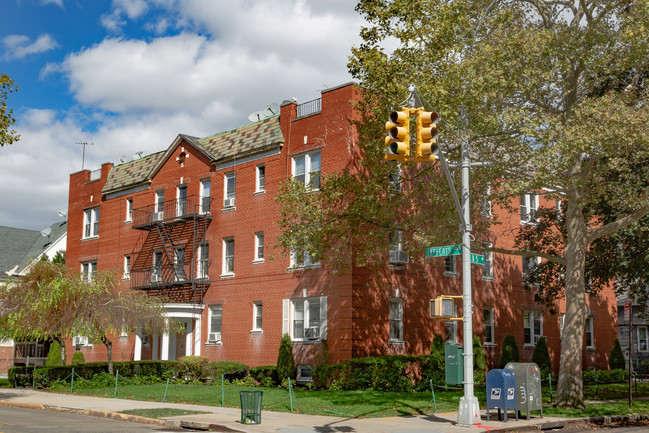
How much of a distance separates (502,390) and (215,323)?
64.7ft

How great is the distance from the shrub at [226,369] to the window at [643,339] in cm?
3147

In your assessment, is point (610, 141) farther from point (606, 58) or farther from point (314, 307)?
point (314, 307)

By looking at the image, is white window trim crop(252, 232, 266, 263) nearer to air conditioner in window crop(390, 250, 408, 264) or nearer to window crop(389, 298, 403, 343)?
air conditioner in window crop(390, 250, 408, 264)

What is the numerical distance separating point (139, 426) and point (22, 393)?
1254 cm

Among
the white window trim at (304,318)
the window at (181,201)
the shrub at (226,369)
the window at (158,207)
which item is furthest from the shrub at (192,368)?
the window at (158,207)

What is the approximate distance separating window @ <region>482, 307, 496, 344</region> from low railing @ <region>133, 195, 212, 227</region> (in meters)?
15.2

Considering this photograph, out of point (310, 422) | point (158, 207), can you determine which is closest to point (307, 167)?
point (158, 207)

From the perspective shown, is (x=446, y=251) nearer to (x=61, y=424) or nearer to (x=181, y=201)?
(x=61, y=424)

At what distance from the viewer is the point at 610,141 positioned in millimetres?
19812

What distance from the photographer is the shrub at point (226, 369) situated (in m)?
31.0

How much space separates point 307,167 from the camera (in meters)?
31.9

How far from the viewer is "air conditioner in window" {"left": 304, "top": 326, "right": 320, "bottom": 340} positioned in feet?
99.0

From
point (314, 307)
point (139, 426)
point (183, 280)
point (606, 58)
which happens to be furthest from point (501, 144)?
point (183, 280)

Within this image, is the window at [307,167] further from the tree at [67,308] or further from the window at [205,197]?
the tree at [67,308]
